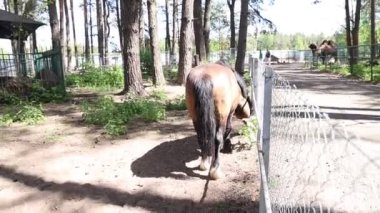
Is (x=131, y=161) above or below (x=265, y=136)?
below

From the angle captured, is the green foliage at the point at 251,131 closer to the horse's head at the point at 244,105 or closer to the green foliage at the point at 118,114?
the horse's head at the point at 244,105

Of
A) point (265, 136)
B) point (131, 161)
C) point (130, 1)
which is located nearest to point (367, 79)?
point (130, 1)

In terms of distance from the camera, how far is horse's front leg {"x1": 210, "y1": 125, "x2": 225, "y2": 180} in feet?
18.4

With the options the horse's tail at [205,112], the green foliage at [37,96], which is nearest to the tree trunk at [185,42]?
the green foliage at [37,96]

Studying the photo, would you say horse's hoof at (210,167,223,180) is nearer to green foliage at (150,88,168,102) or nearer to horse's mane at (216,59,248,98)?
horse's mane at (216,59,248,98)

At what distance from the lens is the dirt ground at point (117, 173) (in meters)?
5.27

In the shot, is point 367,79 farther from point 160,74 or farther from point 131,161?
point 131,161

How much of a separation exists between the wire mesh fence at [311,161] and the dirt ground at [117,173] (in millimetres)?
1875

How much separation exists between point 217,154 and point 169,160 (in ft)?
3.81

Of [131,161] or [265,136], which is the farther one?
[131,161]

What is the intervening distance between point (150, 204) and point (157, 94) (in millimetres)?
7382

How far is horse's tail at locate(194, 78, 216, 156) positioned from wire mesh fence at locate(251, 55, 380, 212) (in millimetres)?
1918

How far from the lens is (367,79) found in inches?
659

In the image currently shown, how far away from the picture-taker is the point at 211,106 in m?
5.52
